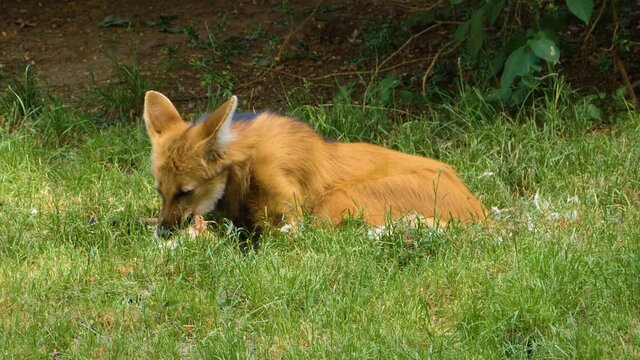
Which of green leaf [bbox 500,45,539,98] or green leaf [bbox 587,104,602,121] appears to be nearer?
green leaf [bbox 500,45,539,98]

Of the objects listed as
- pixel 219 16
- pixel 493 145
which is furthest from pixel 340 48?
pixel 493 145

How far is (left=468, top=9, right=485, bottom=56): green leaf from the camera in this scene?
22.5ft

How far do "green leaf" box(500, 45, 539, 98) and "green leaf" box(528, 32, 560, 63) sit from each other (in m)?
0.06

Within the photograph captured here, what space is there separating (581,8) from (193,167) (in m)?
2.45

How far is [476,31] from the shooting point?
686cm

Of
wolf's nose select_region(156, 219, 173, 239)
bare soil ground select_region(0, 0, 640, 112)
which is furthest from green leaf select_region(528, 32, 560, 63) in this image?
wolf's nose select_region(156, 219, 173, 239)

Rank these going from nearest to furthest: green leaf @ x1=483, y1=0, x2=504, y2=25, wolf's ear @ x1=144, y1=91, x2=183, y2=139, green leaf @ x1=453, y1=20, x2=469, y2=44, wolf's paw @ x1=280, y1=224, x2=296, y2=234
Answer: wolf's paw @ x1=280, y1=224, x2=296, y2=234, wolf's ear @ x1=144, y1=91, x2=183, y2=139, green leaf @ x1=483, y1=0, x2=504, y2=25, green leaf @ x1=453, y1=20, x2=469, y2=44

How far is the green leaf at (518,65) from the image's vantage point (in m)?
6.60

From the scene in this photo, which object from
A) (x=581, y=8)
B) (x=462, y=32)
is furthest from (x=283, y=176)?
(x=581, y=8)

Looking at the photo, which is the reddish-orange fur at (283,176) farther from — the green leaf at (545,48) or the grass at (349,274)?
the green leaf at (545,48)

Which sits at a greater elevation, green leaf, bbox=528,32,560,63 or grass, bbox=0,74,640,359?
green leaf, bbox=528,32,560,63

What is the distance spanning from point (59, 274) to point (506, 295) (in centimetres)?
203

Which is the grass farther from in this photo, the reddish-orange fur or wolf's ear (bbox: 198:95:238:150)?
wolf's ear (bbox: 198:95:238:150)

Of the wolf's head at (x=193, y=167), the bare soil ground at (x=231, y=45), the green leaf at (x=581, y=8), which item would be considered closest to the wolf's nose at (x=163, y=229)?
the wolf's head at (x=193, y=167)
